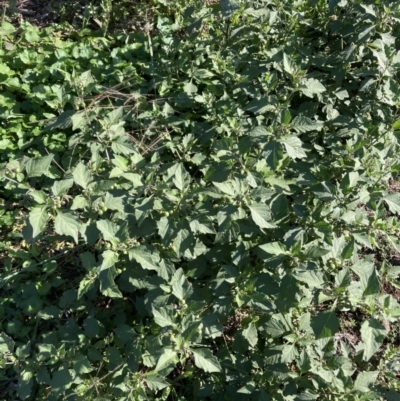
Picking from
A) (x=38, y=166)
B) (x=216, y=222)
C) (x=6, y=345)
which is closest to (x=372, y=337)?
(x=216, y=222)

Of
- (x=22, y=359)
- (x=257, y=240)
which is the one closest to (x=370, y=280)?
(x=257, y=240)

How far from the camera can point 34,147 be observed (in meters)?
3.51

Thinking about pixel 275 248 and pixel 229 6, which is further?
pixel 229 6

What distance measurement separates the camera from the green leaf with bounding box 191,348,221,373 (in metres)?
2.02

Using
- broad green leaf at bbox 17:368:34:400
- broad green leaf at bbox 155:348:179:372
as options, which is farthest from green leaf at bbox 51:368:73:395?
broad green leaf at bbox 155:348:179:372

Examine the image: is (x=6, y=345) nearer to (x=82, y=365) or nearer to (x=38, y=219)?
(x=82, y=365)

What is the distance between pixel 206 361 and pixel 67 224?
34.3 inches

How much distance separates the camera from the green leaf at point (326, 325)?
6.24 feet

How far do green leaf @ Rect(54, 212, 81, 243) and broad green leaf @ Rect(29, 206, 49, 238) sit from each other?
2.1 inches

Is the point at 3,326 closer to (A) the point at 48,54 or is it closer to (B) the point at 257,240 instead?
(B) the point at 257,240

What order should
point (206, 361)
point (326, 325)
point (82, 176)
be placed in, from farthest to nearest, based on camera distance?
1. point (82, 176)
2. point (206, 361)
3. point (326, 325)

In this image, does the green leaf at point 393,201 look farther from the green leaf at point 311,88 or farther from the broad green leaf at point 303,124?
the green leaf at point 311,88

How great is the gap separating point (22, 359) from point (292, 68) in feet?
7.02

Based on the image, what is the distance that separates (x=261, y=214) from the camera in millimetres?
2057
